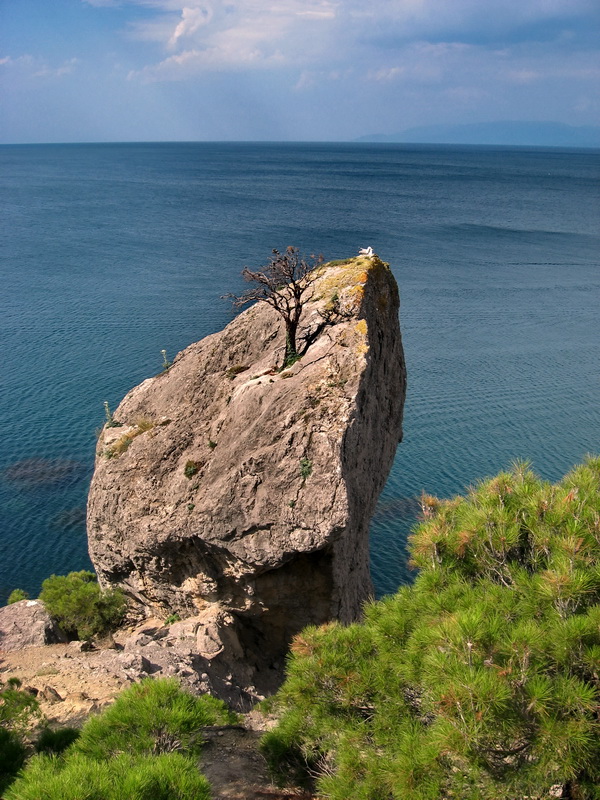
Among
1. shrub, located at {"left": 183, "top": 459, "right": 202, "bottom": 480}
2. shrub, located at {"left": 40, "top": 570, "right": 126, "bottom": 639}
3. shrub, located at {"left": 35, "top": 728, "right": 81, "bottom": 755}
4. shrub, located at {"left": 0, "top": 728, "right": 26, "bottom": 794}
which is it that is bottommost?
shrub, located at {"left": 40, "top": 570, "right": 126, "bottom": 639}

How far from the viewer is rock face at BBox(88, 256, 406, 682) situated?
15.8 meters

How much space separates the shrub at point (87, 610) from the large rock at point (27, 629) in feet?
0.95

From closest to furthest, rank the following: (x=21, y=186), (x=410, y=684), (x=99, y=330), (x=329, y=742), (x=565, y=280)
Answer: (x=410, y=684) < (x=329, y=742) < (x=99, y=330) < (x=565, y=280) < (x=21, y=186)

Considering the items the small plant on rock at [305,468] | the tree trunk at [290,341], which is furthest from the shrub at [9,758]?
the tree trunk at [290,341]

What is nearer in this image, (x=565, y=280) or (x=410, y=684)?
(x=410, y=684)

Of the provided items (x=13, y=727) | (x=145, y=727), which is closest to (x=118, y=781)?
(x=145, y=727)

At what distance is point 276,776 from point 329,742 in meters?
1.45

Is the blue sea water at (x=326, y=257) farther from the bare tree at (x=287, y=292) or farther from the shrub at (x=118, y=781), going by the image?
the shrub at (x=118, y=781)

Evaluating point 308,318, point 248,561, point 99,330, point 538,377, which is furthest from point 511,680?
point 99,330

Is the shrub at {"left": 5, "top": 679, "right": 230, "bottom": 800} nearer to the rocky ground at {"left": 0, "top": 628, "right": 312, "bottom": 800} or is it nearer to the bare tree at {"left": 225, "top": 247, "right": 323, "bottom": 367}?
the rocky ground at {"left": 0, "top": 628, "right": 312, "bottom": 800}

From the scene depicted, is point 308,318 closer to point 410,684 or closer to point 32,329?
point 410,684

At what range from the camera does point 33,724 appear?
13430 mm

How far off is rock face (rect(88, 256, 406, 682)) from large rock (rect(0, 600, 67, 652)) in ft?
6.38

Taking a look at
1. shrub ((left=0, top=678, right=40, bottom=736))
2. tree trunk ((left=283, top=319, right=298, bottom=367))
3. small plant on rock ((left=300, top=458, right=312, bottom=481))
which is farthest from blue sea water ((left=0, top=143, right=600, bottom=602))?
shrub ((left=0, top=678, right=40, bottom=736))
